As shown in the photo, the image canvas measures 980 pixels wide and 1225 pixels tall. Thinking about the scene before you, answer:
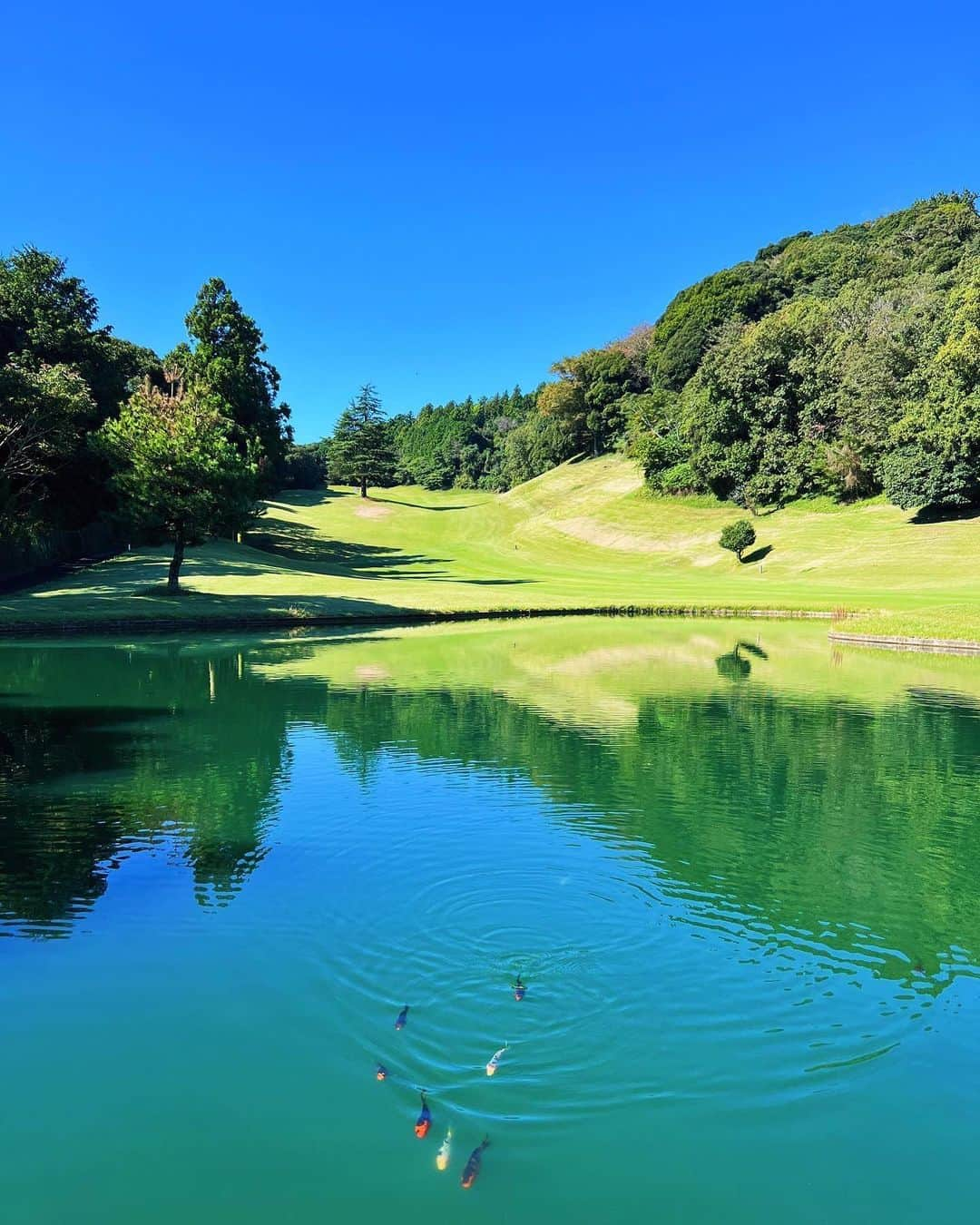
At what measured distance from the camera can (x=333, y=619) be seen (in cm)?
3884

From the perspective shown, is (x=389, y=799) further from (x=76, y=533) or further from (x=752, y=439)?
(x=752, y=439)

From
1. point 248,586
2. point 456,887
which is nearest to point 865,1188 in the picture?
point 456,887

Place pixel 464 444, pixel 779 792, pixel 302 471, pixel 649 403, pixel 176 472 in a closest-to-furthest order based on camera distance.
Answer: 1. pixel 779 792
2. pixel 176 472
3. pixel 649 403
4. pixel 302 471
5. pixel 464 444

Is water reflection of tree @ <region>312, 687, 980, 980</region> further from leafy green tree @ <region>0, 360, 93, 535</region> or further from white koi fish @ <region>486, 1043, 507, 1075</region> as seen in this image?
leafy green tree @ <region>0, 360, 93, 535</region>

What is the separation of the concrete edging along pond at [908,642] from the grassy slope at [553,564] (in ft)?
1.58

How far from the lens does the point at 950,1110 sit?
563cm

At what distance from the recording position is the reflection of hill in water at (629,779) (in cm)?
904

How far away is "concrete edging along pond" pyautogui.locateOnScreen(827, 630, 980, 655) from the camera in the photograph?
96.1 feet

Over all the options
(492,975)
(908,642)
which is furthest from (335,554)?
(492,975)

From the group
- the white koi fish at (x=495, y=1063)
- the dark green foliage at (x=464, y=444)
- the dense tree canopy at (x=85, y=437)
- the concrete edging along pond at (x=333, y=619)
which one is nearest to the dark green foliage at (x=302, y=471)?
the dark green foliage at (x=464, y=444)

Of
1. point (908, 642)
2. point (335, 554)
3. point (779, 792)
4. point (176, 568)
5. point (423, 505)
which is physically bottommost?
point (779, 792)

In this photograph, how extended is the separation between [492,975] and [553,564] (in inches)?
2428

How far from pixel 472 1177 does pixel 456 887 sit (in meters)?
4.24

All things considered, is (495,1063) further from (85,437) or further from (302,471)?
(302,471)
